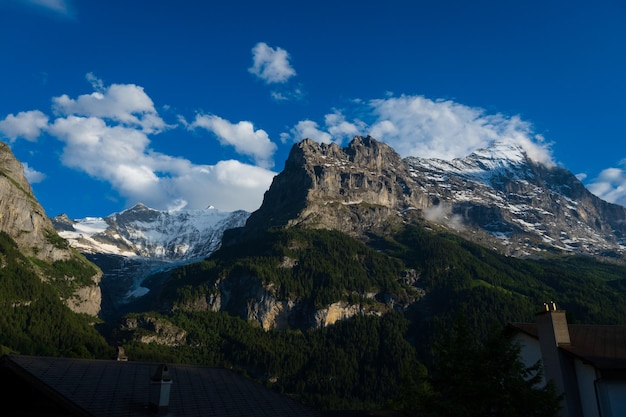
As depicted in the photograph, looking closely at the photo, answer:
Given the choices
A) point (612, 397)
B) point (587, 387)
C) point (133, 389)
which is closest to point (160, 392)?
point (133, 389)

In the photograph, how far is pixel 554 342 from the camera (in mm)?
32938

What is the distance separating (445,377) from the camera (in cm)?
2600

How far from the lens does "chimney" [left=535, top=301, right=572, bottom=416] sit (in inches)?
1265

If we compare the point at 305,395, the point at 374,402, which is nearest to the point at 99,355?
the point at 305,395

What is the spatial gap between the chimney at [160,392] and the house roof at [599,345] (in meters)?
23.1

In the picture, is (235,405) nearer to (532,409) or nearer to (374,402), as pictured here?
(532,409)

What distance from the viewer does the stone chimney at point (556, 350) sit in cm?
3191

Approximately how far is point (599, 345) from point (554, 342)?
2808 mm

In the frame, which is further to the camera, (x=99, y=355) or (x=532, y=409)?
(x=99, y=355)

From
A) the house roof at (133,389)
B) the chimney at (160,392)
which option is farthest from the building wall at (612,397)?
the chimney at (160,392)

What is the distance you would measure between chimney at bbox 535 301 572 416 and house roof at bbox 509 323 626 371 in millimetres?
515

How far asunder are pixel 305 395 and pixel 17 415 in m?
181

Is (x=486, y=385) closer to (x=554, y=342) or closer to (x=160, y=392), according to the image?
(x=554, y=342)

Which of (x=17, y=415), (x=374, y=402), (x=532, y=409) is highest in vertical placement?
(x=17, y=415)
